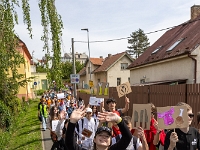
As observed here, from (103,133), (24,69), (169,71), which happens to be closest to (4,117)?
(24,69)

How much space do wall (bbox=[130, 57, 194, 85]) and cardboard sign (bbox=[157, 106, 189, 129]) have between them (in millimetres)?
11092

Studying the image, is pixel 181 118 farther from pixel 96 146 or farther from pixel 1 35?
pixel 1 35

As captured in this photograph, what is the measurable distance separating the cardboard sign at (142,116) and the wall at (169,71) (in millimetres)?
10945

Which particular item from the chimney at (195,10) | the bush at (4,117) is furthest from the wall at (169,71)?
the bush at (4,117)

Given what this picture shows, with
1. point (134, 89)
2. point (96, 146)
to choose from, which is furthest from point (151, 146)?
point (134, 89)

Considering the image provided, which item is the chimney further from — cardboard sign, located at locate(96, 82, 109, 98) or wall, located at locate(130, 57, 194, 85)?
cardboard sign, located at locate(96, 82, 109, 98)

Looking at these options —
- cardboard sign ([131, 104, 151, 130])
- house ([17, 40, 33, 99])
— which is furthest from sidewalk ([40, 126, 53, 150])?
cardboard sign ([131, 104, 151, 130])

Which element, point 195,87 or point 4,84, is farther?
point 195,87

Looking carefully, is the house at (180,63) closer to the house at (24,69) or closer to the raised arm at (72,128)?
the house at (24,69)

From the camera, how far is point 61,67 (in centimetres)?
561

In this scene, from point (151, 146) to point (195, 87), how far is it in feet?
12.8

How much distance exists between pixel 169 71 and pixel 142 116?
13.4m

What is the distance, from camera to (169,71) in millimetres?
16234

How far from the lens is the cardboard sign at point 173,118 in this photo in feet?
10.5
